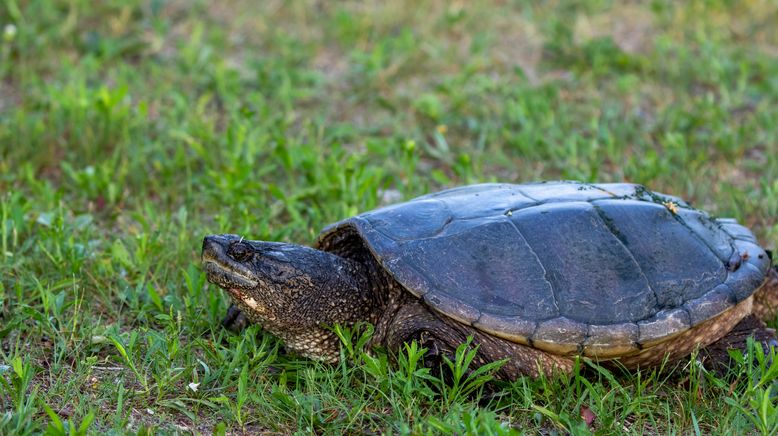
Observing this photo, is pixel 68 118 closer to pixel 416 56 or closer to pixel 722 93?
pixel 416 56

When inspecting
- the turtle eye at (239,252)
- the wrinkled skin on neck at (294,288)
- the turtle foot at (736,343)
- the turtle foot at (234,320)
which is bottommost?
the turtle foot at (736,343)

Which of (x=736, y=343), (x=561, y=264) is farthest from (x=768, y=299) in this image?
(x=561, y=264)

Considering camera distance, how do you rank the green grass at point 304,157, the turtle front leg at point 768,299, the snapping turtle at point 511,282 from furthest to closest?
the turtle front leg at point 768,299 < the snapping turtle at point 511,282 < the green grass at point 304,157

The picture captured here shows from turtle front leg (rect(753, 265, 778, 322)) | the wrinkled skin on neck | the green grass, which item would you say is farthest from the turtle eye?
turtle front leg (rect(753, 265, 778, 322))

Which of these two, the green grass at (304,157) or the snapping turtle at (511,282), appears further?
the snapping turtle at (511,282)

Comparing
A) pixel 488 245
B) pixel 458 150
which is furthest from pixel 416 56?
pixel 488 245

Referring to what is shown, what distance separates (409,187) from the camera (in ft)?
13.7

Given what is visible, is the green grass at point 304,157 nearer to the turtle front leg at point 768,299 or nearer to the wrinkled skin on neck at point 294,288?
the wrinkled skin on neck at point 294,288

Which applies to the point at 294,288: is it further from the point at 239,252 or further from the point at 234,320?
the point at 234,320

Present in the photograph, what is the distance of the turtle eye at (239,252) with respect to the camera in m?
2.71

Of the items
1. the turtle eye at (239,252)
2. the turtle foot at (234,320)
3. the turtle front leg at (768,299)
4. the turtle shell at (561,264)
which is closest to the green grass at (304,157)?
the turtle foot at (234,320)

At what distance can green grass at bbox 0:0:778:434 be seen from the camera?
103 inches

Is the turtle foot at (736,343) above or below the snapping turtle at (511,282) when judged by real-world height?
below

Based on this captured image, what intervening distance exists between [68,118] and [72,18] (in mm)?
1394
